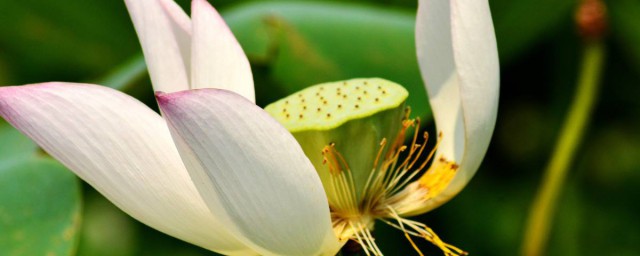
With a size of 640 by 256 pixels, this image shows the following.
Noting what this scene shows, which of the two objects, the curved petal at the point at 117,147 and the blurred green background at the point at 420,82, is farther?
the blurred green background at the point at 420,82

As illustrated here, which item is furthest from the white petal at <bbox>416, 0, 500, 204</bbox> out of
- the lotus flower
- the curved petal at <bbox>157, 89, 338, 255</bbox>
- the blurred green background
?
the blurred green background

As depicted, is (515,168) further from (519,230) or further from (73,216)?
(73,216)

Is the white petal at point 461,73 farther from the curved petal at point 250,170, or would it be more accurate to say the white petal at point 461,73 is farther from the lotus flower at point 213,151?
the curved petal at point 250,170

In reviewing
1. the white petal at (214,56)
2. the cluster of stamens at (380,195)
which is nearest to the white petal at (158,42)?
the white petal at (214,56)

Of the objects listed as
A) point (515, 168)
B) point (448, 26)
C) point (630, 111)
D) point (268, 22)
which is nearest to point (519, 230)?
point (515, 168)

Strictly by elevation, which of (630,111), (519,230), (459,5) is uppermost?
(459,5)

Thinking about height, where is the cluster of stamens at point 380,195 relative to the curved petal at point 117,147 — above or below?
below

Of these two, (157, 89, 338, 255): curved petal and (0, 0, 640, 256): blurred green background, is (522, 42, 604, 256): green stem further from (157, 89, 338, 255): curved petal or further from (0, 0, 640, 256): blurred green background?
(157, 89, 338, 255): curved petal
